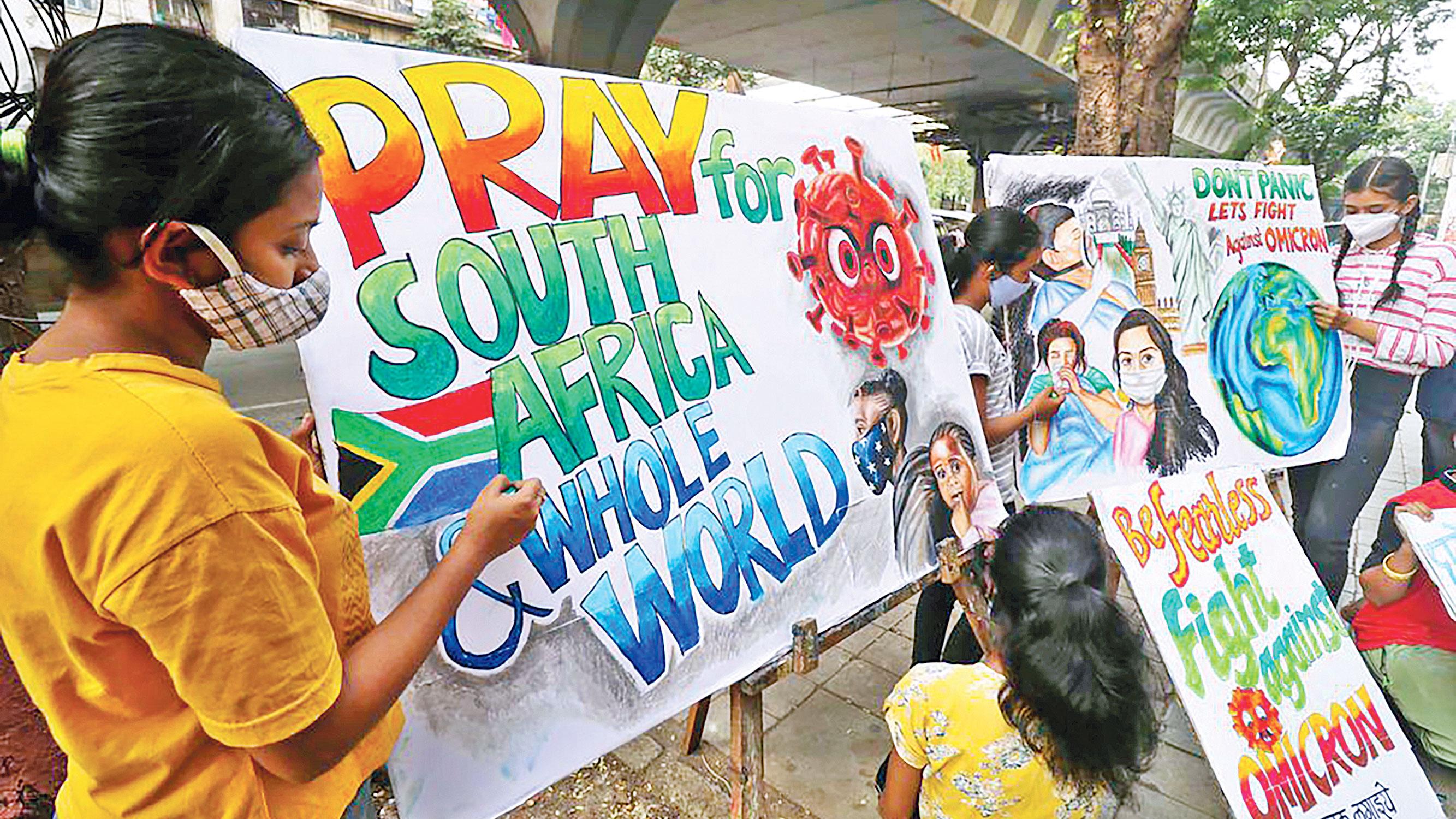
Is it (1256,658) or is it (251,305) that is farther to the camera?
(1256,658)

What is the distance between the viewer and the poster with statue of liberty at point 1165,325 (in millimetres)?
2186

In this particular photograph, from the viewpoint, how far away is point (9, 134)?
0.70 m

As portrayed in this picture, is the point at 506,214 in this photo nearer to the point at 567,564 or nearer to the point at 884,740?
the point at 567,564

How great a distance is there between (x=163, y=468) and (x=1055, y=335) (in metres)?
2.15

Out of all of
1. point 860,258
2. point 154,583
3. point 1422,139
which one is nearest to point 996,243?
point 860,258

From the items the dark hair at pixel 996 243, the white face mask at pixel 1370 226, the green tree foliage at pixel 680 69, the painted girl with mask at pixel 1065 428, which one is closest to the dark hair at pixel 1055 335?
the painted girl with mask at pixel 1065 428

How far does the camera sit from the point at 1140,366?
2.27m

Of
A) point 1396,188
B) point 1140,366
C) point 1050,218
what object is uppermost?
point 1396,188

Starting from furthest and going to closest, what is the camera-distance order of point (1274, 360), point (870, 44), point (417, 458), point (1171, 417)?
point (870, 44) < point (1274, 360) < point (1171, 417) < point (417, 458)

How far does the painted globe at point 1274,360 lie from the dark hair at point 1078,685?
1630 mm

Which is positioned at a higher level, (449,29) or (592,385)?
(449,29)

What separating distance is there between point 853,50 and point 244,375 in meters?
8.97

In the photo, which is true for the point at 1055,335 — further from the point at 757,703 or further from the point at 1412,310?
the point at 1412,310

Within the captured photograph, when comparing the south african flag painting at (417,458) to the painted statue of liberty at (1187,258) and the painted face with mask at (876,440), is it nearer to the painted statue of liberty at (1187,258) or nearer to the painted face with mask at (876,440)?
the painted face with mask at (876,440)
